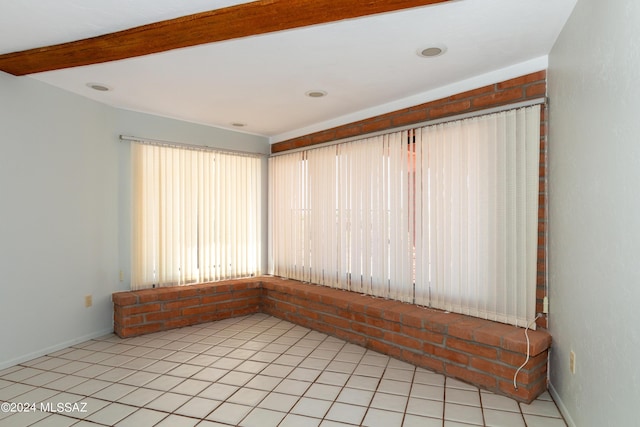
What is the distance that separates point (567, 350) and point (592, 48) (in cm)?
174

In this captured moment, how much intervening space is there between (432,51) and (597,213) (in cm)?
149

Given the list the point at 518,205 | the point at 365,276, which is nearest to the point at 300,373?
the point at 365,276

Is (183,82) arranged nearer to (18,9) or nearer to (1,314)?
(18,9)

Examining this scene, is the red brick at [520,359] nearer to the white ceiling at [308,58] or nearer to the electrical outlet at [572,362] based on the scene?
the electrical outlet at [572,362]

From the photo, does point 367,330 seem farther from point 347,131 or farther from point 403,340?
point 347,131

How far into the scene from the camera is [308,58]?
261cm

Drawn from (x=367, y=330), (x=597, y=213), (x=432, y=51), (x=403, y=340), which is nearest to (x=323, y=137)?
(x=432, y=51)

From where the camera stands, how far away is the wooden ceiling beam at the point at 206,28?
6.20ft

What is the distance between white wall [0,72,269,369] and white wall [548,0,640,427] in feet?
12.8

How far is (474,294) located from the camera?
2945mm

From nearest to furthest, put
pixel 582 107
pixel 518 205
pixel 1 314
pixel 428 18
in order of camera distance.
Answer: pixel 582 107
pixel 428 18
pixel 518 205
pixel 1 314

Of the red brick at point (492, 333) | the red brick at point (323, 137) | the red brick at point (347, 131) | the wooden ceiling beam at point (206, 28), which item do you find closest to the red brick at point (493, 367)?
the red brick at point (492, 333)

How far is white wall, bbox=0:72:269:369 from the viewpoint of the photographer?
2947 mm

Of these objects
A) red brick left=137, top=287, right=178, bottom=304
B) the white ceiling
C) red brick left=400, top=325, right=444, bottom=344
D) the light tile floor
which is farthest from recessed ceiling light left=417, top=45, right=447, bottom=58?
red brick left=137, top=287, right=178, bottom=304
